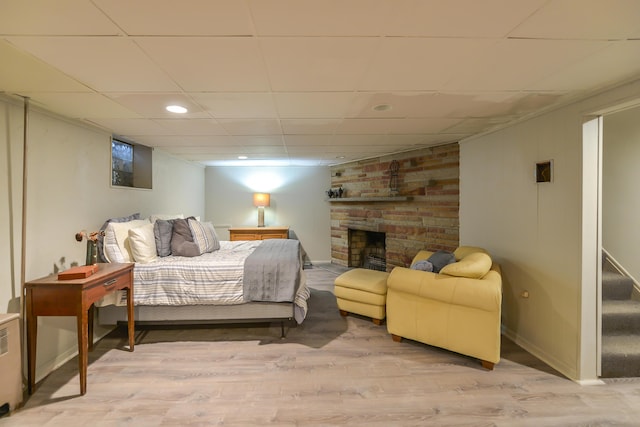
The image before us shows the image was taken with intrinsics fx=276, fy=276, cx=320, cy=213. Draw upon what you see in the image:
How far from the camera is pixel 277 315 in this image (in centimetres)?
280

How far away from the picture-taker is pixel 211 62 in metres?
1.51

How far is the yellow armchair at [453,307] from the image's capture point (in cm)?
220

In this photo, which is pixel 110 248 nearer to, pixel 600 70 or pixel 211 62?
pixel 211 62

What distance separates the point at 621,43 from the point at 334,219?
4.79m

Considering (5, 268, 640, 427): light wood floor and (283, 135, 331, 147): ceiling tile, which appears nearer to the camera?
(5, 268, 640, 427): light wood floor

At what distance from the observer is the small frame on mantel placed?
231 cm

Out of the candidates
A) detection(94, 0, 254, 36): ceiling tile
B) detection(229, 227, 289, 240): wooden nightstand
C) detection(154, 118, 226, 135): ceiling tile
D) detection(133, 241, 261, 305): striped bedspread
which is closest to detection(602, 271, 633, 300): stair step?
detection(133, 241, 261, 305): striped bedspread

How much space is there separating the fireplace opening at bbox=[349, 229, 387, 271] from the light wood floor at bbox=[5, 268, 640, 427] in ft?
9.31

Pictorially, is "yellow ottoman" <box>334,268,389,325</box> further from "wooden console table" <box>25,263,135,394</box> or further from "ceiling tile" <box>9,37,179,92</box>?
"ceiling tile" <box>9,37,179,92</box>

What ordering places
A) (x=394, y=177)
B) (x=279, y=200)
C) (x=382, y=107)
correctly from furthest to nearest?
1. (x=279, y=200)
2. (x=394, y=177)
3. (x=382, y=107)

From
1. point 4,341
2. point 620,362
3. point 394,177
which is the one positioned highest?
point 394,177

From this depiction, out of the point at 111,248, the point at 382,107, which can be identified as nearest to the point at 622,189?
the point at 382,107

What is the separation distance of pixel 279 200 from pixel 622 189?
16.6ft

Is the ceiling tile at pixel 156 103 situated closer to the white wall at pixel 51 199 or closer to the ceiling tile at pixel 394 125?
the white wall at pixel 51 199
